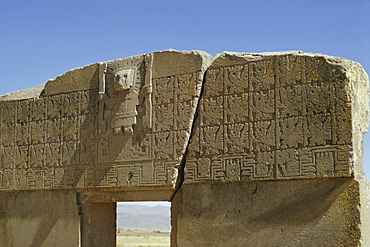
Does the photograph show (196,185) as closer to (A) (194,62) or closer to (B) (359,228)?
(A) (194,62)

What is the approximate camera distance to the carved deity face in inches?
283

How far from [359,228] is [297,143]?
3.51 feet

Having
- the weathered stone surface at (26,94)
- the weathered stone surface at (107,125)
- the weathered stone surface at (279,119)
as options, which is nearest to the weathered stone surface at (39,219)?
the weathered stone surface at (107,125)

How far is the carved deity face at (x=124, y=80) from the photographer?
7.18 metres

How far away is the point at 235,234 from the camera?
6219 millimetres

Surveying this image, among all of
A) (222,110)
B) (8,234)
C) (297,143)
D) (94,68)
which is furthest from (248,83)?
(8,234)

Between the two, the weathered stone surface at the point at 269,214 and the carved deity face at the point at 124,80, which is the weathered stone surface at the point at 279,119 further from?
the carved deity face at the point at 124,80

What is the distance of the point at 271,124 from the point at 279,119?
0.11 metres

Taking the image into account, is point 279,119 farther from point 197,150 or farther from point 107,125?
point 107,125

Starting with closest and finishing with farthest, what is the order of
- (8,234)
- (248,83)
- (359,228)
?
1. (359,228)
2. (248,83)
3. (8,234)

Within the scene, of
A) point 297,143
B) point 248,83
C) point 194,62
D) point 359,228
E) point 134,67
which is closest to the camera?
point 359,228

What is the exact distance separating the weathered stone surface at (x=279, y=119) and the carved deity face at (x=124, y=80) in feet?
3.54

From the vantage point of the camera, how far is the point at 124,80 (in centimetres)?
720

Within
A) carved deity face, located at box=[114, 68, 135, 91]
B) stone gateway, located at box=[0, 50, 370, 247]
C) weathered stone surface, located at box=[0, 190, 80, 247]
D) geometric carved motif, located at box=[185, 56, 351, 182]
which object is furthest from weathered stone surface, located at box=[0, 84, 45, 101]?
geometric carved motif, located at box=[185, 56, 351, 182]
